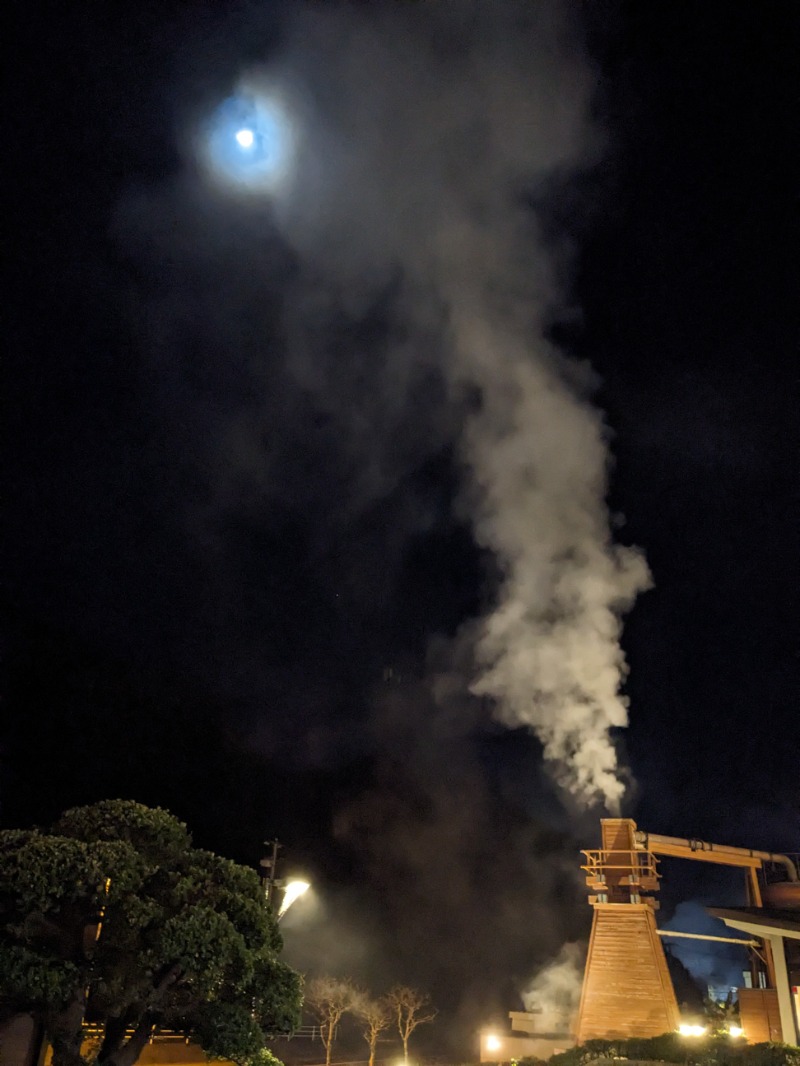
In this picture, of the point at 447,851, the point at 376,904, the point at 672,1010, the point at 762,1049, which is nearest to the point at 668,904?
the point at 447,851

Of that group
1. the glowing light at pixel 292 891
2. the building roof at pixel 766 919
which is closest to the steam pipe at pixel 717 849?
the building roof at pixel 766 919

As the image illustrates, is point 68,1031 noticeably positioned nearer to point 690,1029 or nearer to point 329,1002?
point 690,1029

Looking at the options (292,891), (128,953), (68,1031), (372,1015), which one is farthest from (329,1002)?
(128,953)

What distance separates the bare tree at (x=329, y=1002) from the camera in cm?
3184

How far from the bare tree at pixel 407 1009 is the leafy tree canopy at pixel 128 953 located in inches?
1133

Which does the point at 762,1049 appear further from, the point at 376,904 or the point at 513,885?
the point at 513,885

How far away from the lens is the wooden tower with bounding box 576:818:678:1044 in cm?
2403

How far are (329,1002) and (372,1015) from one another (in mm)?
2525

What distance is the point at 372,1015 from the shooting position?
33.7 meters

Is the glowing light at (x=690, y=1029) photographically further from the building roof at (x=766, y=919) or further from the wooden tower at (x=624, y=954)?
the building roof at (x=766, y=919)

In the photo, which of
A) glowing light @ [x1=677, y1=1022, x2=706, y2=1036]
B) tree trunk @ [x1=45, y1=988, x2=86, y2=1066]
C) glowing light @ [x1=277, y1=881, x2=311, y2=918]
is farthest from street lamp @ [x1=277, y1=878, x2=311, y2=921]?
glowing light @ [x1=677, y1=1022, x2=706, y2=1036]

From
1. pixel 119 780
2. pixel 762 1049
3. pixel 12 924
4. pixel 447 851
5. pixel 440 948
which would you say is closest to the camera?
pixel 12 924

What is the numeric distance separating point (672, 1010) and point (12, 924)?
2269cm

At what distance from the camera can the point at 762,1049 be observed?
1644 cm
